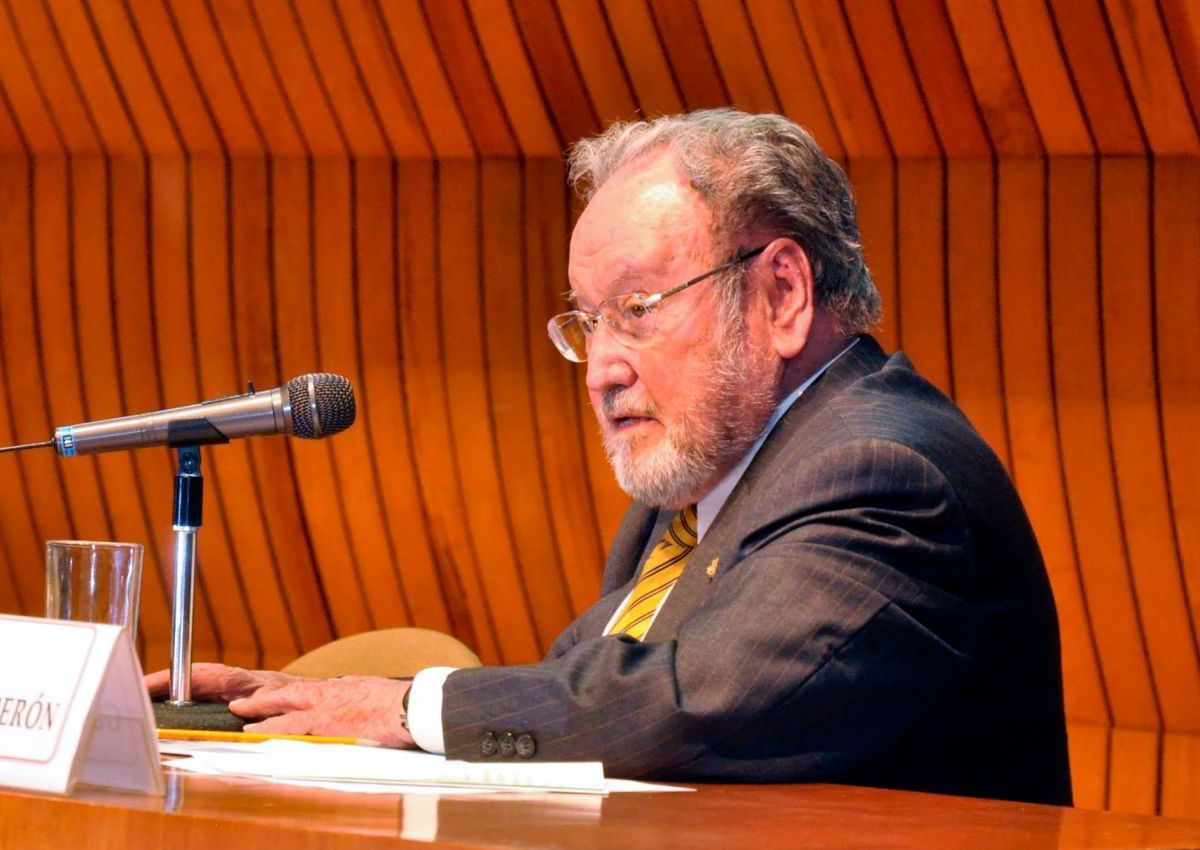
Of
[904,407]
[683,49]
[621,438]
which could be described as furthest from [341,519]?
[904,407]

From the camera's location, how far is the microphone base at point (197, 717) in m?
2.36

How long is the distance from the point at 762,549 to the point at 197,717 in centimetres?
86

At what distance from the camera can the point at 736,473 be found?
9.02ft

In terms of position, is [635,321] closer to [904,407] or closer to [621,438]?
[621,438]

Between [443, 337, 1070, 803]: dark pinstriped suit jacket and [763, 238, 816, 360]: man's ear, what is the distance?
269 mm

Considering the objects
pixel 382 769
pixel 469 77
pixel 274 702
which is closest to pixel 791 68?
pixel 469 77

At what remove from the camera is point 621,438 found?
2.74 metres

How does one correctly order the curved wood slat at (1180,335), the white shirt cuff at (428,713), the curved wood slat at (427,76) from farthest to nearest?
the curved wood slat at (427,76)
the curved wood slat at (1180,335)
the white shirt cuff at (428,713)

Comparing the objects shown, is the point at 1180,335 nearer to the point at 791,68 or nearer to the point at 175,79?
the point at 791,68

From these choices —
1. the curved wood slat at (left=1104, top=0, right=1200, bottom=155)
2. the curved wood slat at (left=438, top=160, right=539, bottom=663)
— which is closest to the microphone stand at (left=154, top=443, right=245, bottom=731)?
the curved wood slat at (left=1104, top=0, right=1200, bottom=155)

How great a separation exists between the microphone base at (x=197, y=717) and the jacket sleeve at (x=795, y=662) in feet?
1.47

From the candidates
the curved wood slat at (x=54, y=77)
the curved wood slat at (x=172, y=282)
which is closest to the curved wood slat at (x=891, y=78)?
the curved wood slat at (x=172, y=282)

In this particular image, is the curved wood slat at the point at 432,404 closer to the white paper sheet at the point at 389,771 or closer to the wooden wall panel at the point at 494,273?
the wooden wall panel at the point at 494,273

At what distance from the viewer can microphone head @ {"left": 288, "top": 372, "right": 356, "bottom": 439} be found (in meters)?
2.53
